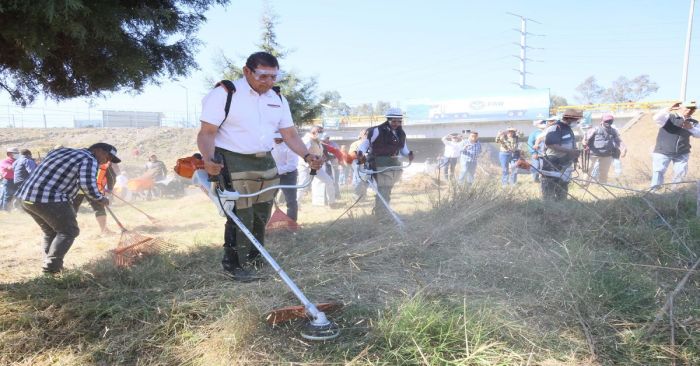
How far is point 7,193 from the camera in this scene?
10.5m

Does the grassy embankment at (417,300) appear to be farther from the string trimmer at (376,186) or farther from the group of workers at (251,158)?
the group of workers at (251,158)

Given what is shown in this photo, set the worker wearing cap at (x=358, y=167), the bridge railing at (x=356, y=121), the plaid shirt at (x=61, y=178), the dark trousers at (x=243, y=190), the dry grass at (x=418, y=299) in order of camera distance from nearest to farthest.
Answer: the dry grass at (x=418, y=299) < the dark trousers at (x=243, y=190) < the plaid shirt at (x=61, y=178) < the worker wearing cap at (x=358, y=167) < the bridge railing at (x=356, y=121)

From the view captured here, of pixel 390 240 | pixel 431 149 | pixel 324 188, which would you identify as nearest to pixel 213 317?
pixel 390 240

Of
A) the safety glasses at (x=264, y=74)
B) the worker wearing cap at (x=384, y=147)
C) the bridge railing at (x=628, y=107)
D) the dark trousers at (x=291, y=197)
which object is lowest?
the dark trousers at (x=291, y=197)

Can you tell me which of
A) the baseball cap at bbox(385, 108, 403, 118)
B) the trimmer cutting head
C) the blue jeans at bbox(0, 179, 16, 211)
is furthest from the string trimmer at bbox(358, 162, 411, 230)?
the blue jeans at bbox(0, 179, 16, 211)

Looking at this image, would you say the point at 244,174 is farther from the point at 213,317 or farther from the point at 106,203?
the point at 106,203

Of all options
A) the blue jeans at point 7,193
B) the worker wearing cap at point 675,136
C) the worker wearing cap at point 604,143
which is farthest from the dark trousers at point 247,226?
the blue jeans at point 7,193

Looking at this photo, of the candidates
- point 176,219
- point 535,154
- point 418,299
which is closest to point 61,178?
point 418,299

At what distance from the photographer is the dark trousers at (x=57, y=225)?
12.9ft

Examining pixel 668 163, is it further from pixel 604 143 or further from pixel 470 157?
pixel 470 157

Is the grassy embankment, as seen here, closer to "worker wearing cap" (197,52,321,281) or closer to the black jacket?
"worker wearing cap" (197,52,321,281)

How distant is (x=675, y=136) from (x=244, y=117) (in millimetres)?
5715

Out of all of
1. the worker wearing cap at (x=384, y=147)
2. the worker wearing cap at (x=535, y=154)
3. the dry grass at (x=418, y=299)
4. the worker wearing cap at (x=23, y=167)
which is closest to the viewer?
the dry grass at (x=418, y=299)

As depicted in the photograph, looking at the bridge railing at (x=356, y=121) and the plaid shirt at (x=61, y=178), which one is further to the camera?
the bridge railing at (x=356, y=121)
